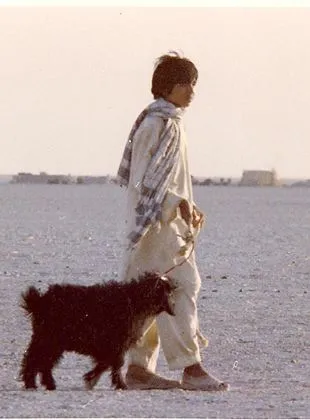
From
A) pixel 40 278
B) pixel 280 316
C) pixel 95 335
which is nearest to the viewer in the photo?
pixel 95 335

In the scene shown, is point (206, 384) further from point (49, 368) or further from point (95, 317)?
point (49, 368)

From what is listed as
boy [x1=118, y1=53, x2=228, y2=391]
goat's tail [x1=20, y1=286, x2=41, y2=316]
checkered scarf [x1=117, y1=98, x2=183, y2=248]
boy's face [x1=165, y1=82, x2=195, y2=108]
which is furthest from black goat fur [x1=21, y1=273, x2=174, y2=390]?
boy's face [x1=165, y1=82, x2=195, y2=108]

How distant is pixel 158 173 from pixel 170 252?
1.34ft

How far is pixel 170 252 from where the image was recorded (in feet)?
23.0

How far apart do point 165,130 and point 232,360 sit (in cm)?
212

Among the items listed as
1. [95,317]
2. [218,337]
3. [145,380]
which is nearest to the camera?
[95,317]

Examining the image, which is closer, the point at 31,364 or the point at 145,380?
the point at 31,364

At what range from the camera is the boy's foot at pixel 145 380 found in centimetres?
709

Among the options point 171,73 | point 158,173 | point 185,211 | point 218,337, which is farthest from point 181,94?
point 218,337

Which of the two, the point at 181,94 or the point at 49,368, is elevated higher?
the point at 181,94

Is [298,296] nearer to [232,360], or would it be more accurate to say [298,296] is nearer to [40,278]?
[40,278]

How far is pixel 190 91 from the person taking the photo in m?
7.06

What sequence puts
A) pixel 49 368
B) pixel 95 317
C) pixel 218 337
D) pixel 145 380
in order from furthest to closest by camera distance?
1. pixel 218 337
2. pixel 145 380
3. pixel 49 368
4. pixel 95 317

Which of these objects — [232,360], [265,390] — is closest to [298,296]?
[232,360]
